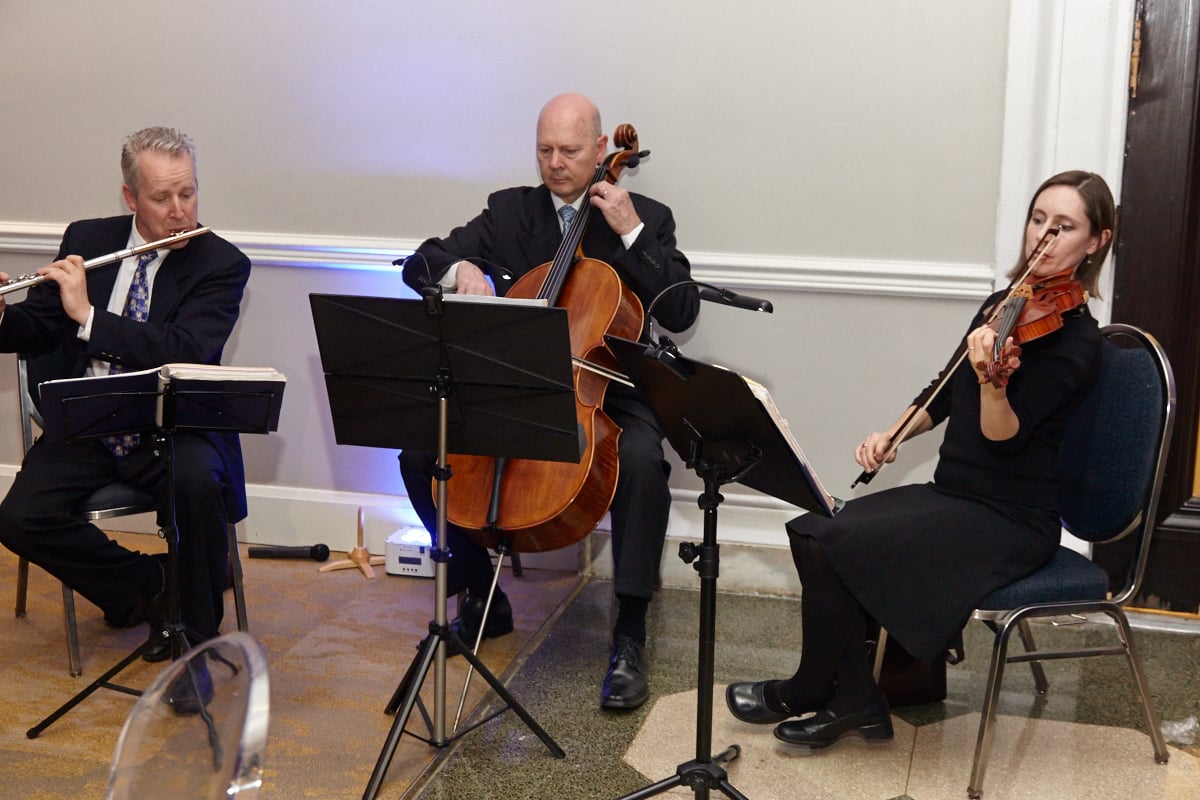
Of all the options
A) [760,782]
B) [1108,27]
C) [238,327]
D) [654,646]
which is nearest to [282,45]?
[238,327]

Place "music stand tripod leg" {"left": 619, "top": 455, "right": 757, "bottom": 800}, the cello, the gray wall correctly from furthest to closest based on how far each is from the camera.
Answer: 1. the gray wall
2. the cello
3. "music stand tripod leg" {"left": 619, "top": 455, "right": 757, "bottom": 800}

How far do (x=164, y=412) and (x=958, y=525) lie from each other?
165 cm

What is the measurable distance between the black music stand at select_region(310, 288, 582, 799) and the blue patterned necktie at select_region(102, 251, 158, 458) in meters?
0.82

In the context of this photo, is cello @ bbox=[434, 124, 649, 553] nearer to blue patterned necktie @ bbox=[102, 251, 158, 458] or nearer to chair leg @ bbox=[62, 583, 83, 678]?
blue patterned necktie @ bbox=[102, 251, 158, 458]

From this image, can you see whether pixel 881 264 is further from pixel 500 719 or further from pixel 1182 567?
pixel 500 719

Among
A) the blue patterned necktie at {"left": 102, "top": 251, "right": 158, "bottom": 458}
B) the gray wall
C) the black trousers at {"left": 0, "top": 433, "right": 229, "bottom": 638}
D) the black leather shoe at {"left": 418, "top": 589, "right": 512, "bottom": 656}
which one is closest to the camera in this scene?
the black trousers at {"left": 0, "top": 433, "right": 229, "bottom": 638}

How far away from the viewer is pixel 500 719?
254 centimetres

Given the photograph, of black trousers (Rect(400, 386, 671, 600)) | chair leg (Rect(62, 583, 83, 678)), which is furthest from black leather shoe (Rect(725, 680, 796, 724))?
chair leg (Rect(62, 583, 83, 678))

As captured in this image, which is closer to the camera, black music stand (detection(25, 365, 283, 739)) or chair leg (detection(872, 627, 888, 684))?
black music stand (detection(25, 365, 283, 739))

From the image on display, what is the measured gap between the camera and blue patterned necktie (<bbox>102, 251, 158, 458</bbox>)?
281 centimetres

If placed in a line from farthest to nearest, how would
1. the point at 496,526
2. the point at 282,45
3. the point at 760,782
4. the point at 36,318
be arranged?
the point at 282,45 → the point at 36,318 → the point at 496,526 → the point at 760,782

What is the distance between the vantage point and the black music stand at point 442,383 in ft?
6.75

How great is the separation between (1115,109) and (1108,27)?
0.20m

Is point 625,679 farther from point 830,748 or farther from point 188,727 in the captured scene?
point 188,727
